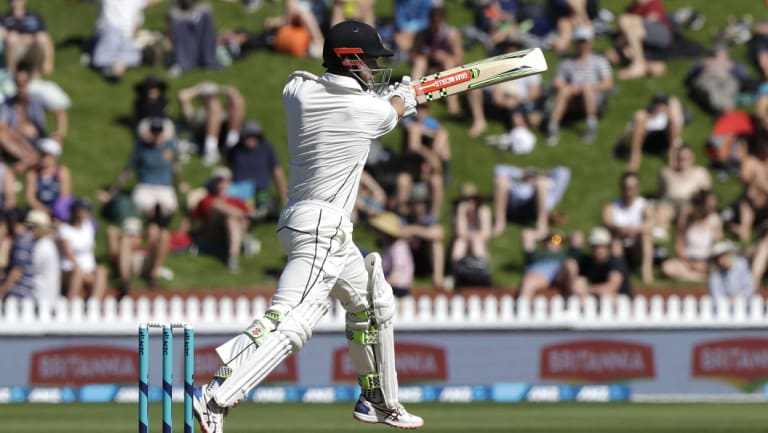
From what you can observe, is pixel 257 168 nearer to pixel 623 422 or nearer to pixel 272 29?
pixel 272 29

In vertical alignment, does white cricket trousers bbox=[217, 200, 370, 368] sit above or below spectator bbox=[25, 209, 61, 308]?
below

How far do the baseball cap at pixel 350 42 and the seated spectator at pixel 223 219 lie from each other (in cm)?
887

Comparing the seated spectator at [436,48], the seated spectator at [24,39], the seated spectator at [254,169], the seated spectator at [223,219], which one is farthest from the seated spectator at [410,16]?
the seated spectator at [24,39]

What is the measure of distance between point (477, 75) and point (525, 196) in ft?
29.6

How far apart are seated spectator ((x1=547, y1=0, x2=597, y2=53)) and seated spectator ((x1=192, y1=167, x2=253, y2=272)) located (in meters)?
4.96

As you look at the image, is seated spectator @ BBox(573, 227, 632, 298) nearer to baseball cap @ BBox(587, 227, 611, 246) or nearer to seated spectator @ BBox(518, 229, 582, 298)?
baseball cap @ BBox(587, 227, 611, 246)

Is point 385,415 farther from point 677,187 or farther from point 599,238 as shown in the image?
point 677,187

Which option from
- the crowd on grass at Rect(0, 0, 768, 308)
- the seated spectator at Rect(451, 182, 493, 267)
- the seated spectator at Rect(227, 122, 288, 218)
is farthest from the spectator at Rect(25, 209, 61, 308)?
the seated spectator at Rect(451, 182, 493, 267)

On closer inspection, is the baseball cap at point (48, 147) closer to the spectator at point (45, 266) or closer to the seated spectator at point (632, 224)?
the spectator at point (45, 266)

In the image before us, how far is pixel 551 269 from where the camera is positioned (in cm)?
1688

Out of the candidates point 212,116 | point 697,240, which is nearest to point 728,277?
point 697,240

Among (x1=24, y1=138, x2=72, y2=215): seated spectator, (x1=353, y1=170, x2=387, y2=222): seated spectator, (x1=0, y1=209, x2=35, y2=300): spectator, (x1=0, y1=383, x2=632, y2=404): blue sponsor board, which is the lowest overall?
(x1=0, y1=383, x2=632, y2=404): blue sponsor board

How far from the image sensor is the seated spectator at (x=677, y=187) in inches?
709

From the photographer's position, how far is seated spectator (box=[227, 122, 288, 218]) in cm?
1792
